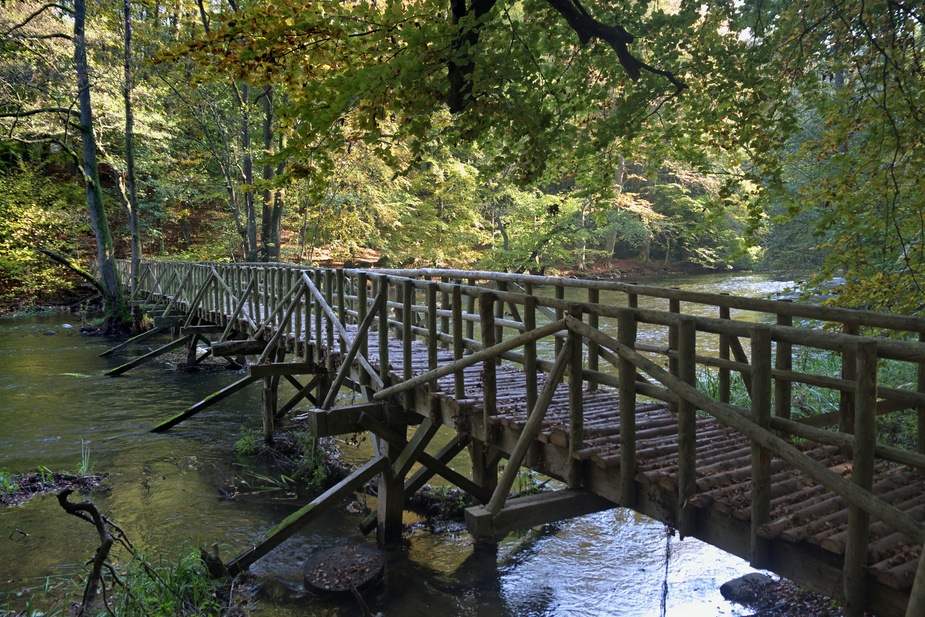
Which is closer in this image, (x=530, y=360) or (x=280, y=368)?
(x=530, y=360)

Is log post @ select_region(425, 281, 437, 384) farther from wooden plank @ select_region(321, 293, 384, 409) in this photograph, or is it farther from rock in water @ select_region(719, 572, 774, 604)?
rock in water @ select_region(719, 572, 774, 604)

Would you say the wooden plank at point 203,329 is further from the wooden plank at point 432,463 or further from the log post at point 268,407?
the wooden plank at point 432,463

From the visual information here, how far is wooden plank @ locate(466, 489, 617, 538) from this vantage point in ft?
11.9

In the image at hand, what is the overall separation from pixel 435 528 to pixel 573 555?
160 centimetres

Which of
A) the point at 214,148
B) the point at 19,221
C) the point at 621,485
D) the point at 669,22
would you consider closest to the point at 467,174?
the point at 214,148

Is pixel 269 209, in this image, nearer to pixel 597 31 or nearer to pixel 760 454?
pixel 597 31

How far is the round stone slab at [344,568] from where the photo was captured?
17.8 ft

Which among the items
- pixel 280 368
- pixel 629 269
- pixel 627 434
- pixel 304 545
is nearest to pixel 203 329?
pixel 280 368

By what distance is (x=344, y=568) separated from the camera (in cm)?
566

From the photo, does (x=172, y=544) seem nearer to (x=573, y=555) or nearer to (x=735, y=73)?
(x=573, y=555)

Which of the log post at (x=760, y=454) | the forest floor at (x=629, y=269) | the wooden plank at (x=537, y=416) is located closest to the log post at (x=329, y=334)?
the wooden plank at (x=537, y=416)

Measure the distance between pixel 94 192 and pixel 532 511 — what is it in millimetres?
20683

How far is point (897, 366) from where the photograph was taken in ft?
33.8

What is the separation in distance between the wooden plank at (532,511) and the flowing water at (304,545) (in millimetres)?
2002
